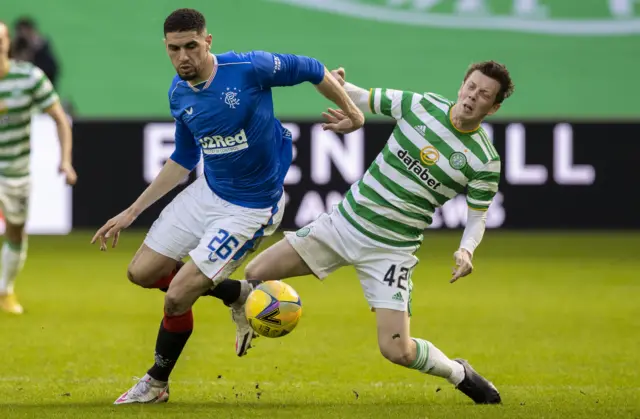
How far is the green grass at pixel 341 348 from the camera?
6.64 metres

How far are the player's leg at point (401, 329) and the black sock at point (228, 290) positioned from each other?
0.67 meters

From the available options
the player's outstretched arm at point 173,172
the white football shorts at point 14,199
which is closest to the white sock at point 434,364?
the player's outstretched arm at point 173,172

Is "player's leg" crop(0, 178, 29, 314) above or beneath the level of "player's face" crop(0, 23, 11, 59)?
beneath

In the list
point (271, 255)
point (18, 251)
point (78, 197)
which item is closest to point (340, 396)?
point (271, 255)

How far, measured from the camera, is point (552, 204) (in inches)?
603

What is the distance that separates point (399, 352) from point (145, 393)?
1.27 meters

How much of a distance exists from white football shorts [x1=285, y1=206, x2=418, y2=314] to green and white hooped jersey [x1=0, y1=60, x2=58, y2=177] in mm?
3407

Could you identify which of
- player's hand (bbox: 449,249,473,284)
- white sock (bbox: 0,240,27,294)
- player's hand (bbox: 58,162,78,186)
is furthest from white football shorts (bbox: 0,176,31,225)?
player's hand (bbox: 449,249,473,284)

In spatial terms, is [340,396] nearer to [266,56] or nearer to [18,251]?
[266,56]

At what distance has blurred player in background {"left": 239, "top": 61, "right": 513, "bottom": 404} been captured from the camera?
6625 mm

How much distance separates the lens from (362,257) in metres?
6.82

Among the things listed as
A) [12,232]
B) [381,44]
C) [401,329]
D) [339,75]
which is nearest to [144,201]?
[339,75]

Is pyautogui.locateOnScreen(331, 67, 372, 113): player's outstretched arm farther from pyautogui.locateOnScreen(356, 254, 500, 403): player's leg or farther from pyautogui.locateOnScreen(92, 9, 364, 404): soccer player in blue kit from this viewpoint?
pyautogui.locateOnScreen(356, 254, 500, 403): player's leg

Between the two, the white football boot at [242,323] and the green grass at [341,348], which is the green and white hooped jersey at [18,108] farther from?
the white football boot at [242,323]
